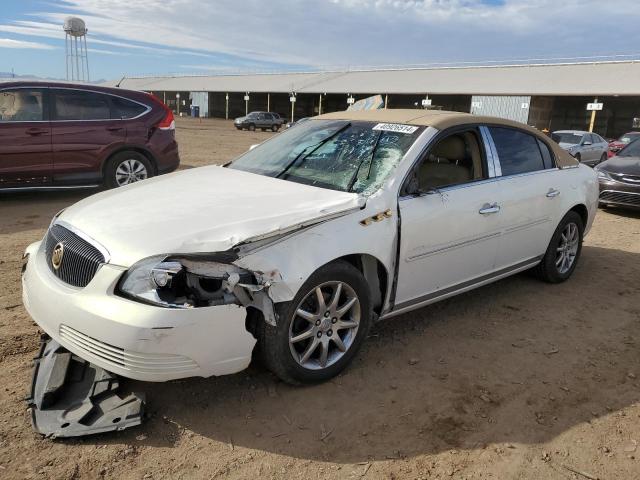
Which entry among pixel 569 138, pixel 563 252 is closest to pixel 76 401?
pixel 563 252

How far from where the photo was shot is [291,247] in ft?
9.68

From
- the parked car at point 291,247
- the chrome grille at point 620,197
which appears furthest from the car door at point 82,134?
the chrome grille at point 620,197

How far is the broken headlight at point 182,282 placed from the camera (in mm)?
2682

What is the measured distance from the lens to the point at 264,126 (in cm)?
4291

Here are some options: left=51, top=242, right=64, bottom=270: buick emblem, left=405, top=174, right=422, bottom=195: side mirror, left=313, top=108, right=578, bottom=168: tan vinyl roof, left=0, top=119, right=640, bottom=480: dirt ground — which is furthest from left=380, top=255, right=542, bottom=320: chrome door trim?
left=51, top=242, right=64, bottom=270: buick emblem

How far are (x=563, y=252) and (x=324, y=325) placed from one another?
3.22m

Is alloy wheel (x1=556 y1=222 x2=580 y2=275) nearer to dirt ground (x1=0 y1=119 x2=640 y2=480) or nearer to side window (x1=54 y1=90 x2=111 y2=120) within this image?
dirt ground (x1=0 y1=119 x2=640 y2=480)

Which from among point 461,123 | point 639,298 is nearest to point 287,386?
point 461,123

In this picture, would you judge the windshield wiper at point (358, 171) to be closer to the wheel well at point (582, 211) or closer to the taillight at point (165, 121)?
the wheel well at point (582, 211)

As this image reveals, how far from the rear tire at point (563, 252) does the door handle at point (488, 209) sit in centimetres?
120

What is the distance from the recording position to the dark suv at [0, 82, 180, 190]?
7512 mm

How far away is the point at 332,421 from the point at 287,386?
41 centimetres

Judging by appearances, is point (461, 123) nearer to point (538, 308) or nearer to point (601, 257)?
point (538, 308)

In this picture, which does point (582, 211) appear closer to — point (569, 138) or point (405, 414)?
point (405, 414)
